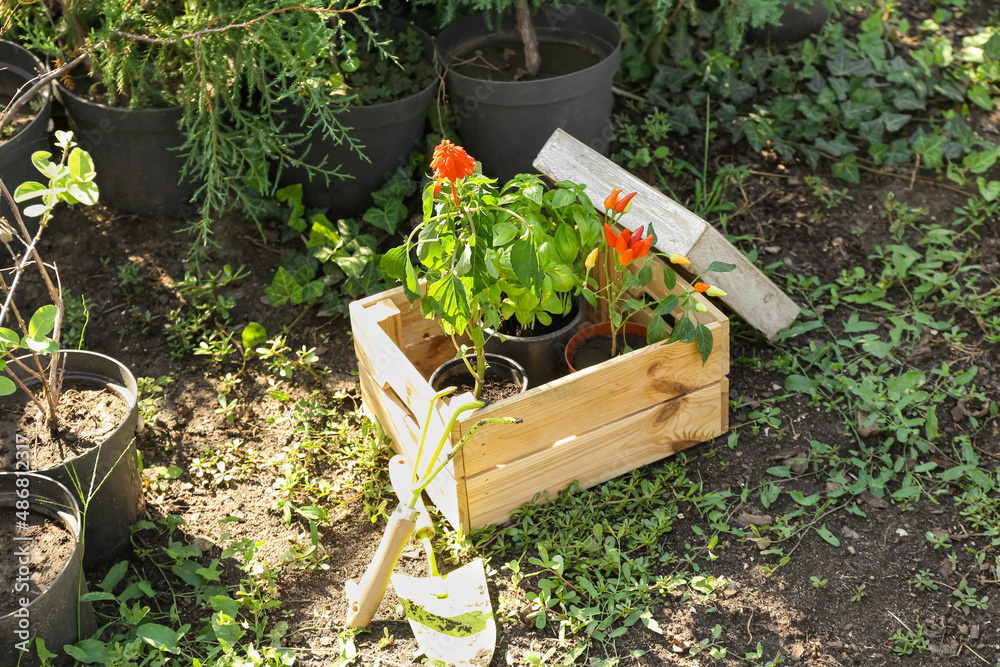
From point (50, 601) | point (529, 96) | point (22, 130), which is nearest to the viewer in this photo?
point (50, 601)

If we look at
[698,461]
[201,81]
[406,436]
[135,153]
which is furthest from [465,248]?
[135,153]

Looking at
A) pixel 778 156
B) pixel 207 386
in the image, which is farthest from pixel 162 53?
pixel 778 156

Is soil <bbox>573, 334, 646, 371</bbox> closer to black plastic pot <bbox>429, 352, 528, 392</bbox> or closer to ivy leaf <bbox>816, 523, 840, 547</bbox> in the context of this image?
black plastic pot <bbox>429, 352, 528, 392</bbox>

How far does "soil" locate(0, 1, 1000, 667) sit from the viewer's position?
2107mm

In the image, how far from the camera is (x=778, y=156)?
137 inches

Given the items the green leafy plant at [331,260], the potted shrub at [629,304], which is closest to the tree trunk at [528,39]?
the green leafy plant at [331,260]

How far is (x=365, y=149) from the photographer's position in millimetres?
3131

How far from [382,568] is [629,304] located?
0.91 metres

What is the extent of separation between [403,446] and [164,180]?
58.9 inches

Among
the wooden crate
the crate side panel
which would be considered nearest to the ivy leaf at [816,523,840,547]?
the wooden crate

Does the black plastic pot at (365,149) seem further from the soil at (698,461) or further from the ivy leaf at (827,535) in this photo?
the ivy leaf at (827,535)

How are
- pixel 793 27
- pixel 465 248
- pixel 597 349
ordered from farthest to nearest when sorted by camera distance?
pixel 793 27, pixel 597 349, pixel 465 248

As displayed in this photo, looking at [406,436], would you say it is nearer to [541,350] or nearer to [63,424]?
[541,350]

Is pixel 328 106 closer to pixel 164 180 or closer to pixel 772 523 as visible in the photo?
pixel 164 180
